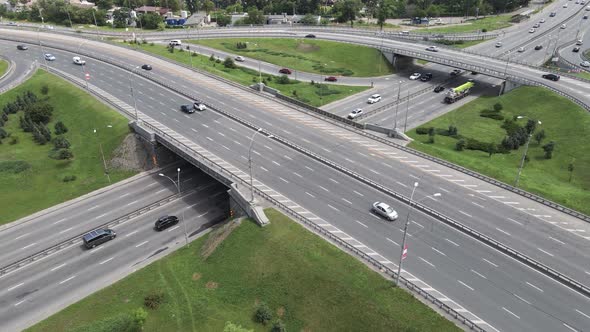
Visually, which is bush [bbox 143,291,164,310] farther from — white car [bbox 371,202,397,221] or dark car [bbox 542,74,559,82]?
dark car [bbox 542,74,559,82]

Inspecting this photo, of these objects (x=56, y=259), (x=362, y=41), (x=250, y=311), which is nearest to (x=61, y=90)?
(x=56, y=259)

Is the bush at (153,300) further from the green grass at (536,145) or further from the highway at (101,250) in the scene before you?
the green grass at (536,145)

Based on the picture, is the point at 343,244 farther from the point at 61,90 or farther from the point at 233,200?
the point at 61,90

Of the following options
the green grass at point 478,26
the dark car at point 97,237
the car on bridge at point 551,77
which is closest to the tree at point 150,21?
the green grass at point 478,26

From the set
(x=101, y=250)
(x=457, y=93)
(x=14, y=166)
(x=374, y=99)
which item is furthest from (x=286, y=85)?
(x=101, y=250)

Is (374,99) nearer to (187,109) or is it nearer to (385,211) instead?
(187,109)

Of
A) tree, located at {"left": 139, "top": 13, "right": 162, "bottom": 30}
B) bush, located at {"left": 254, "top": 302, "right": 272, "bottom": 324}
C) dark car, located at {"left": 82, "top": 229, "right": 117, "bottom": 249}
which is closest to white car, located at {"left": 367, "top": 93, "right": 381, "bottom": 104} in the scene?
dark car, located at {"left": 82, "top": 229, "right": 117, "bottom": 249}
